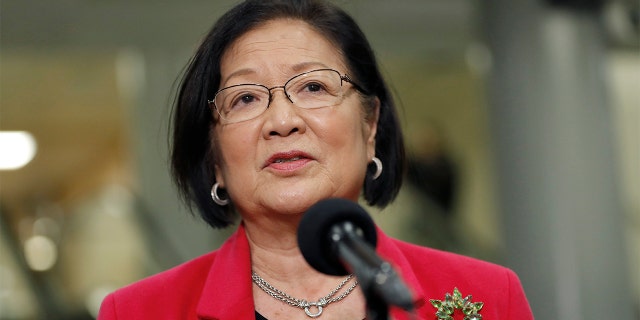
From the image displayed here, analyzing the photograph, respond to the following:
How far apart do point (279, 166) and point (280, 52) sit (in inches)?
12.5

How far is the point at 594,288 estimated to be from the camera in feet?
21.0

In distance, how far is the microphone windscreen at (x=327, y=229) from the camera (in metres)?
1.70

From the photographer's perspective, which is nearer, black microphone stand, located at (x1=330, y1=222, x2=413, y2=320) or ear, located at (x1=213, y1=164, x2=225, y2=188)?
black microphone stand, located at (x1=330, y1=222, x2=413, y2=320)

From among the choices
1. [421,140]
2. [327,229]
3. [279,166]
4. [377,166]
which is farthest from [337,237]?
[421,140]

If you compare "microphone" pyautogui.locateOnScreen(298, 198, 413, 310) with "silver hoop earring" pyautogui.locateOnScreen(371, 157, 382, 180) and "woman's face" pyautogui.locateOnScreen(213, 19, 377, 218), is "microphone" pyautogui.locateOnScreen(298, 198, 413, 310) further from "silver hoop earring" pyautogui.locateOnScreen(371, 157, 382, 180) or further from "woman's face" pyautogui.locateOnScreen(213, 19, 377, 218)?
"silver hoop earring" pyautogui.locateOnScreen(371, 157, 382, 180)

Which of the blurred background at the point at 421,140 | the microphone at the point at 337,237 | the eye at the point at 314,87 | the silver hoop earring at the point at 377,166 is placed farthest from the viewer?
the blurred background at the point at 421,140

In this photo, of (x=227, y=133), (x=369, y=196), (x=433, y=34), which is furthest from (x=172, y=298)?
(x=433, y=34)

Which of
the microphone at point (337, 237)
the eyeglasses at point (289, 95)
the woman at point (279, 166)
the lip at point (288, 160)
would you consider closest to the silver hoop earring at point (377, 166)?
the woman at point (279, 166)

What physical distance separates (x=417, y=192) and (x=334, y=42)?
7.38 m

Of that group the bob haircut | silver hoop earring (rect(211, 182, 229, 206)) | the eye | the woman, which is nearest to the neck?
the woman

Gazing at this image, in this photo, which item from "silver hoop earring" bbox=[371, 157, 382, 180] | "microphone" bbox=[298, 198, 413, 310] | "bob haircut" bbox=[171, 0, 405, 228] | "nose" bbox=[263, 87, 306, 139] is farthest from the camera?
"silver hoop earring" bbox=[371, 157, 382, 180]

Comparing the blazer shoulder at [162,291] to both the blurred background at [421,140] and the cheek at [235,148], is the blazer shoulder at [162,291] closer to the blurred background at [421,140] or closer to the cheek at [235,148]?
the cheek at [235,148]

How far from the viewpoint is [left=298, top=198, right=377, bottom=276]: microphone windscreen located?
1.70 metres

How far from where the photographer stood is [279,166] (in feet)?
8.16
